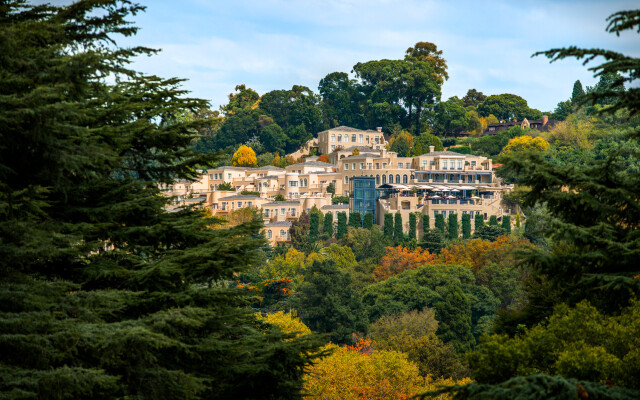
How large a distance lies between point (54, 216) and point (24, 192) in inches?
95.5

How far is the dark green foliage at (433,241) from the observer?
7088 cm

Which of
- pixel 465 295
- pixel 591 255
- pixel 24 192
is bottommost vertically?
pixel 465 295

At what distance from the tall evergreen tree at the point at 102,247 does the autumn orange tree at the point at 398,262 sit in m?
50.5

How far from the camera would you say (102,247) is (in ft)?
44.1

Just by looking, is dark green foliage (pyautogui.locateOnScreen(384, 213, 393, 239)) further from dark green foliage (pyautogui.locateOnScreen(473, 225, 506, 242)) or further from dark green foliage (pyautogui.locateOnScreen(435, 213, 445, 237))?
dark green foliage (pyautogui.locateOnScreen(473, 225, 506, 242))

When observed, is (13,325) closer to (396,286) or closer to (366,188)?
(396,286)

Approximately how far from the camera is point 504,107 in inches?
4801

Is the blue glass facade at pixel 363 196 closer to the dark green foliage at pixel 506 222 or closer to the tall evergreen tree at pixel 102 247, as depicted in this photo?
the dark green foliage at pixel 506 222

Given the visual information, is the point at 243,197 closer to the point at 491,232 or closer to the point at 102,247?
the point at 491,232

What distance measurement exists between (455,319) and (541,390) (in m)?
44.1

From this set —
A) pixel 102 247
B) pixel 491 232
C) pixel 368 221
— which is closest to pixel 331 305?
pixel 368 221

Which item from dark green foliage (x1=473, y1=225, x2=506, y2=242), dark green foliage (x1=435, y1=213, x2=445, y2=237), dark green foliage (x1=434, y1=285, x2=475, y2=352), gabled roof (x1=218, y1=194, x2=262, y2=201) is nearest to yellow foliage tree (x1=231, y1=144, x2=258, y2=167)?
gabled roof (x1=218, y1=194, x2=262, y2=201)

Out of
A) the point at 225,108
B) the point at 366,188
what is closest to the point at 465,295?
the point at 366,188

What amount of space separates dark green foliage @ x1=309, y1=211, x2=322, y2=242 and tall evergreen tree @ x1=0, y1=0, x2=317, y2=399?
5799 cm
